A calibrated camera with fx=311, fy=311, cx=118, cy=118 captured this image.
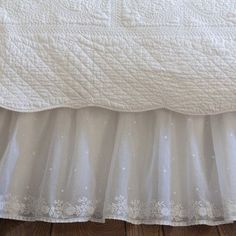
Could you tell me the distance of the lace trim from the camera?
0.91 metres

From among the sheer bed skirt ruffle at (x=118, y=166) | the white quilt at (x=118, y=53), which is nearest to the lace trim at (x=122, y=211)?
the sheer bed skirt ruffle at (x=118, y=166)

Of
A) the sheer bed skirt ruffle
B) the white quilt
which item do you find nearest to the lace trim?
the sheer bed skirt ruffle

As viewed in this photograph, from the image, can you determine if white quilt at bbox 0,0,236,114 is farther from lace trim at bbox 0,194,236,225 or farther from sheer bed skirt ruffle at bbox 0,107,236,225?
lace trim at bbox 0,194,236,225

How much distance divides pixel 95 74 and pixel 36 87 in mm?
161

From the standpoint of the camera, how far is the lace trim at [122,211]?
912mm

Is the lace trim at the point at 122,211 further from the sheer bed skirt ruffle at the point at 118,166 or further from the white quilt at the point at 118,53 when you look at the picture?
the white quilt at the point at 118,53

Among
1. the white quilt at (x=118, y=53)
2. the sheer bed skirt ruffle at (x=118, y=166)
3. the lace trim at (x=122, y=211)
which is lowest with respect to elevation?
the lace trim at (x=122, y=211)

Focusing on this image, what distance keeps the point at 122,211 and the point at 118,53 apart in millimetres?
456

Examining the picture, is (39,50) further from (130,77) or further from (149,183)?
(149,183)

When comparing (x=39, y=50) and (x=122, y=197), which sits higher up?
(x=39, y=50)

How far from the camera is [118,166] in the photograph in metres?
0.90

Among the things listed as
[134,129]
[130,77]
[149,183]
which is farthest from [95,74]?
[149,183]

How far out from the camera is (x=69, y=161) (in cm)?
92

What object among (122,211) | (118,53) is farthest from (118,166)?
(118,53)
